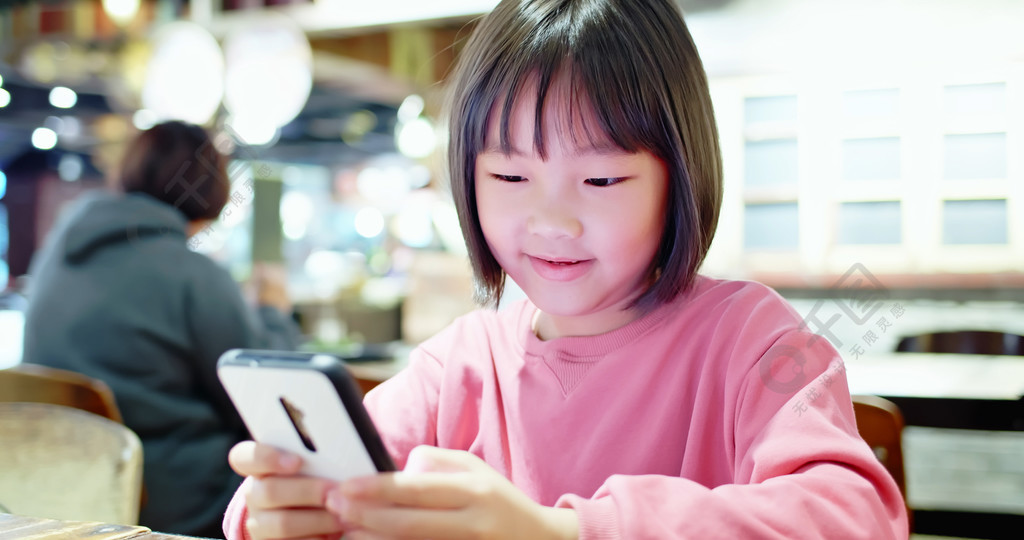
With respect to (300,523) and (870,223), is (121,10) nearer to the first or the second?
A: (870,223)

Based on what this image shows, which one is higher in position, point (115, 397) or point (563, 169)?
point (563, 169)

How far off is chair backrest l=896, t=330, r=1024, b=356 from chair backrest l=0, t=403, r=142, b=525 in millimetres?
2467

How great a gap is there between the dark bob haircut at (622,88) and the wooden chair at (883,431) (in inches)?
23.0

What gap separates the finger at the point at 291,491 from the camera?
526 millimetres

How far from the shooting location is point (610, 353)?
81 centimetres

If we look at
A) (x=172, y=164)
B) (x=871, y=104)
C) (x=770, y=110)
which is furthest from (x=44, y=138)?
(x=871, y=104)

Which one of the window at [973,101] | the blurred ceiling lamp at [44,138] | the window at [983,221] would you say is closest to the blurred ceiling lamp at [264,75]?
the window at [973,101]

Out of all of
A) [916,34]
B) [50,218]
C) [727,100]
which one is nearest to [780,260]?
[727,100]

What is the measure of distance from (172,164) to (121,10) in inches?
111

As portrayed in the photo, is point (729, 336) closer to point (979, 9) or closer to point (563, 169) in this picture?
point (563, 169)

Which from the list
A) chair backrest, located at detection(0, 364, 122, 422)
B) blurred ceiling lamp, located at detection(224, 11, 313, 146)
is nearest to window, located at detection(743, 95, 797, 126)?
blurred ceiling lamp, located at detection(224, 11, 313, 146)

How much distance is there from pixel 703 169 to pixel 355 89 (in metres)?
6.19

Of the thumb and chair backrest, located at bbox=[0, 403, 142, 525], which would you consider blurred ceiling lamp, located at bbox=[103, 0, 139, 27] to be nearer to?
chair backrest, located at bbox=[0, 403, 142, 525]

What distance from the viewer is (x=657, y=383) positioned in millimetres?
781
